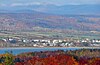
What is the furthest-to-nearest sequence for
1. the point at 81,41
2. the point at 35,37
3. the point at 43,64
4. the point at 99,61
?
the point at 35,37 → the point at 81,41 → the point at 99,61 → the point at 43,64

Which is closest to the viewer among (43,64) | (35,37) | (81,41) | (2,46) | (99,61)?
(43,64)

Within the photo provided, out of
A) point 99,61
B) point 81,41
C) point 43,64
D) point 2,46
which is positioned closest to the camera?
point 43,64

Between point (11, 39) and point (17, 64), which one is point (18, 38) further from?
point (17, 64)

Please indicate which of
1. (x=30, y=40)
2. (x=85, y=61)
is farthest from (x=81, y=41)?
(x=85, y=61)

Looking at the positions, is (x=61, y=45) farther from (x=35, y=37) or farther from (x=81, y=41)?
(x=35, y=37)

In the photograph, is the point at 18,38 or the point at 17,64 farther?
the point at 18,38

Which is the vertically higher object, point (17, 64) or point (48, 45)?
point (17, 64)

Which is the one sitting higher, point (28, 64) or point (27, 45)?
point (28, 64)

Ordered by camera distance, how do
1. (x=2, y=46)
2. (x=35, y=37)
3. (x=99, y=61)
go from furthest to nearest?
(x=35, y=37)
(x=2, y=46)
(x=99, y=61)

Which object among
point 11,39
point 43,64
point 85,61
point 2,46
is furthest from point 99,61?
point 11,39
